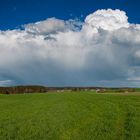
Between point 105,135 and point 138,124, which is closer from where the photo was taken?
point 105,135

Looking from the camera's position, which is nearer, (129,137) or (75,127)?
(129,137)

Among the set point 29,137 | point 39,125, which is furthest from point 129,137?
point 39,125

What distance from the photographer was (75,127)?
878 inches

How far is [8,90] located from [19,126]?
167962 millimetres

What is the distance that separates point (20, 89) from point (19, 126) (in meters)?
176

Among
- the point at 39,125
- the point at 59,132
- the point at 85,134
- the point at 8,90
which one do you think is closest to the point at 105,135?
the point at 85,134

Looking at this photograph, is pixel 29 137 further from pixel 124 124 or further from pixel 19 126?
pixel 124 124

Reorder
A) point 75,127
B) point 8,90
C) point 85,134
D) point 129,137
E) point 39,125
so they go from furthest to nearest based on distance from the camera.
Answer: point 8,90 → point 39,125 → point 75,127 → point 85,134 → point 129,137

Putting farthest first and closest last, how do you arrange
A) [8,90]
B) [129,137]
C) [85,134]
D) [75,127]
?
[8,90]
[75,127]
[85,134]
[129,137]

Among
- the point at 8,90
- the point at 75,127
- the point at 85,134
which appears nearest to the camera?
the point at 85,134

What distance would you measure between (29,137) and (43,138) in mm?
917

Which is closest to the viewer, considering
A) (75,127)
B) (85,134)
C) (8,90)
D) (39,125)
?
(85,134)

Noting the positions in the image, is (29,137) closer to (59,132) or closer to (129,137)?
(59,132)

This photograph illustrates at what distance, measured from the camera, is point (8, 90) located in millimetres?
188750
